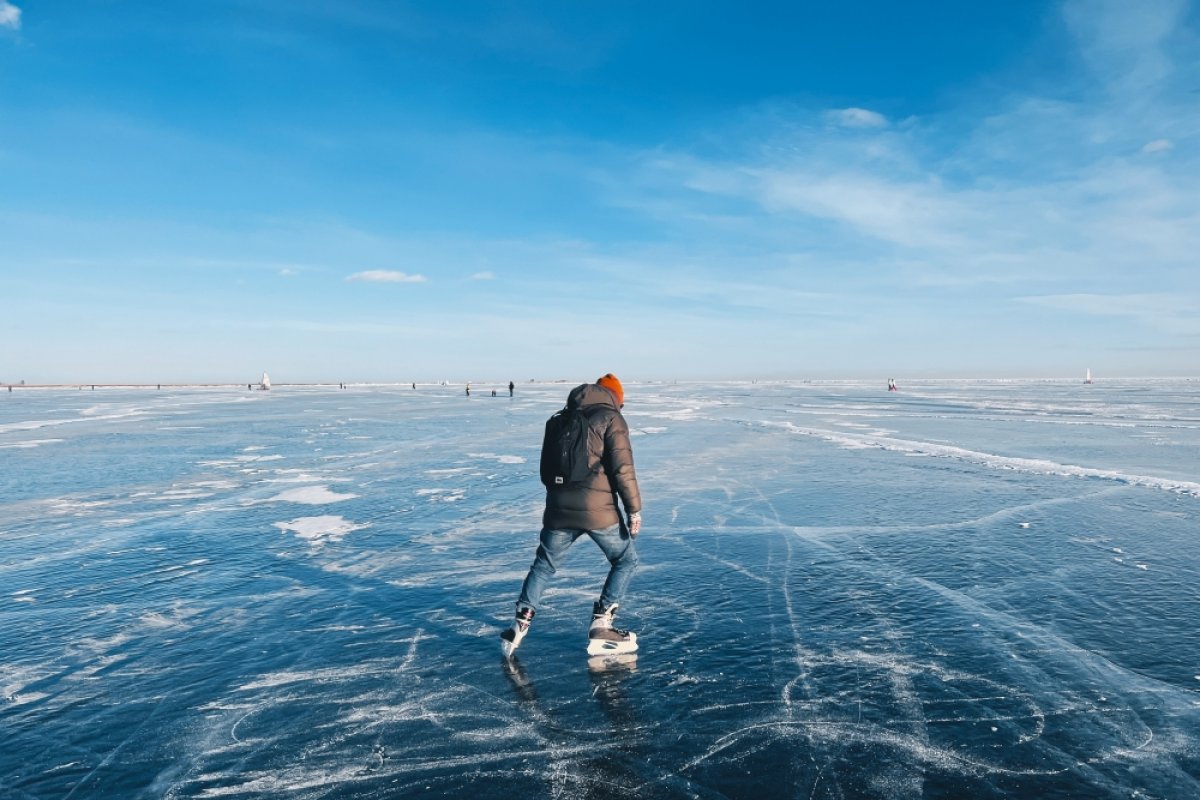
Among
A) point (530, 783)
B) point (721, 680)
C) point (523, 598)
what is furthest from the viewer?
point (523, 598)

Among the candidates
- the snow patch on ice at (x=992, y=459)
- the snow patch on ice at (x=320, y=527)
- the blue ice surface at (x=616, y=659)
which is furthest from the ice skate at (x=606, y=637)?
the snow patch on ice at (x=992, y=459)

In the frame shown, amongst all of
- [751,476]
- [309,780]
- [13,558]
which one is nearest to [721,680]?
[309,780]

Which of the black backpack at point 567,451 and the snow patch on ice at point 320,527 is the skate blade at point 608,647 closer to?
the black backpack at point 567,451

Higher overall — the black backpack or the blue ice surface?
the black backpack

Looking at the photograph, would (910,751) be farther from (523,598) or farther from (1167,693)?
(523,598)

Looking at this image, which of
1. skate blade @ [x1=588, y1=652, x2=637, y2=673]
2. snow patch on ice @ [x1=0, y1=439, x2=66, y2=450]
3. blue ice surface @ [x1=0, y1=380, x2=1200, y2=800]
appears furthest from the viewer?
snow patch on ice @ [x1=0, y1=439, x2=66, y2=450]

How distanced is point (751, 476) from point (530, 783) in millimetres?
12023

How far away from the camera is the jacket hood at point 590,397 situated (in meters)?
5.10

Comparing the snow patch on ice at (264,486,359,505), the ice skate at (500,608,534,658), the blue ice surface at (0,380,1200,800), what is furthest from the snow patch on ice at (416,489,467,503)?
the ice skate at (500,608,534,658)

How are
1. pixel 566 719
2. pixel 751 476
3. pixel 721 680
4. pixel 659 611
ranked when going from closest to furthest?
pixel 566 719
pixel 721 680
pixel 659 611
pixel 751 476

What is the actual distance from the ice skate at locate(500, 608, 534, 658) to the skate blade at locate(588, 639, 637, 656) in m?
0.53

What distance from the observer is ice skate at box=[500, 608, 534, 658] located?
5.23 m

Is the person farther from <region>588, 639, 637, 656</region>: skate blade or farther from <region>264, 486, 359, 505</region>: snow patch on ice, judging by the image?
<region>264, 486, 359, 505</region>: snow patch on ice

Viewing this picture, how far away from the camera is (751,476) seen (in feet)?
49.3
